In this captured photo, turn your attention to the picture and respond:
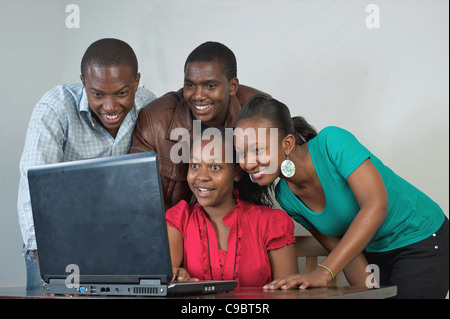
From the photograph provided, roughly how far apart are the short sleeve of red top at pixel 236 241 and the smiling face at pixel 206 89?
1.09ft

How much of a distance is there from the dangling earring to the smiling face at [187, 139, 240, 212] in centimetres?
25

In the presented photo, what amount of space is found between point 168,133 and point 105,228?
90cm

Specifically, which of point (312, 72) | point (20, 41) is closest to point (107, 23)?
point (20, 41)

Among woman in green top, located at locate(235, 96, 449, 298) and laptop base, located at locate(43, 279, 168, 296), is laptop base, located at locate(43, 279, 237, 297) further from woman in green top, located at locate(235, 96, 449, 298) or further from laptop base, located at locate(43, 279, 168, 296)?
woman in green top, located at locate(235, 96, 449, 298)

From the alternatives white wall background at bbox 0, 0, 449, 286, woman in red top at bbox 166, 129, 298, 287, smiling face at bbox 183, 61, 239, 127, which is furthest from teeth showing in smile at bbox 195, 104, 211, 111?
white wall background at bbox 0, 0, 449, 286

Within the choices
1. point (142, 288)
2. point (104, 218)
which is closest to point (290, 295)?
point (142, 288)

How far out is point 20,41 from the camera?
2.85m

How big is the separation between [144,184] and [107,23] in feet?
7.79

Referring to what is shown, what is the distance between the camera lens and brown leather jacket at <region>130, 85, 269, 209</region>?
1.85m

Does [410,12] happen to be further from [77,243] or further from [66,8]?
[66,8]

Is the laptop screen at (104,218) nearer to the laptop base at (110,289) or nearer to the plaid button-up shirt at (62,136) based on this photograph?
the laptop base at (110,289)

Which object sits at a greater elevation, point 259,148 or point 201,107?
point 201,107

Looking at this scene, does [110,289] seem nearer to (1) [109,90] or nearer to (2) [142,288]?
(2) [142,288]

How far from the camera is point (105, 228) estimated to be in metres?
1.01
